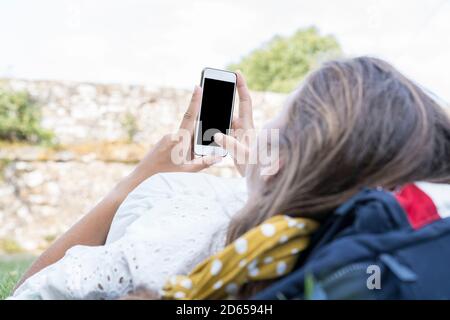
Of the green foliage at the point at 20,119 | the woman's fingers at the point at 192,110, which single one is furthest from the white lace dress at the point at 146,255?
the green foliage at the point at 20,119

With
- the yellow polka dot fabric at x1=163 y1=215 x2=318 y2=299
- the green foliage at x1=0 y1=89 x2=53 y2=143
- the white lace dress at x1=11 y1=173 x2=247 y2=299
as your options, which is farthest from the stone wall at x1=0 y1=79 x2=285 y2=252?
the yellow polka dot fabric at x1=163 y1=215 x2=318 y2=299

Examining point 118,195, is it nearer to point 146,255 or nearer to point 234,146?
point 234,146

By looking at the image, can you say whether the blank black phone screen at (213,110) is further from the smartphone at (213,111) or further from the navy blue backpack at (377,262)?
the navy blue backpack at (377,262)

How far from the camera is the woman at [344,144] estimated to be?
95 cm

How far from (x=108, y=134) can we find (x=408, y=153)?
5370 millimetres

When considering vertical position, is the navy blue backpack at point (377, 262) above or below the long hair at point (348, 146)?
below

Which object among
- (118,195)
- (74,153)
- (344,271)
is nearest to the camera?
(344,271)

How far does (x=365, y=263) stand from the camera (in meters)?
0.83

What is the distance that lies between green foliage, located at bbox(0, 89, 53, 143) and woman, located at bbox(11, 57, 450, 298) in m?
5.24

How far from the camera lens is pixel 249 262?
2.86ft

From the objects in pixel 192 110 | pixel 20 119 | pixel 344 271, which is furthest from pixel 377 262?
pixel 20 119

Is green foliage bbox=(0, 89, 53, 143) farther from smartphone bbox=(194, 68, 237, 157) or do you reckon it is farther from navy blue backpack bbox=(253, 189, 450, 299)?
navy blue backpack bbox=(253, 189, 450, 299)

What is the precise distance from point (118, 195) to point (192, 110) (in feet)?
0.94

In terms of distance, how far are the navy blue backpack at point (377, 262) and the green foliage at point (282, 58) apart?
9.46 metres
